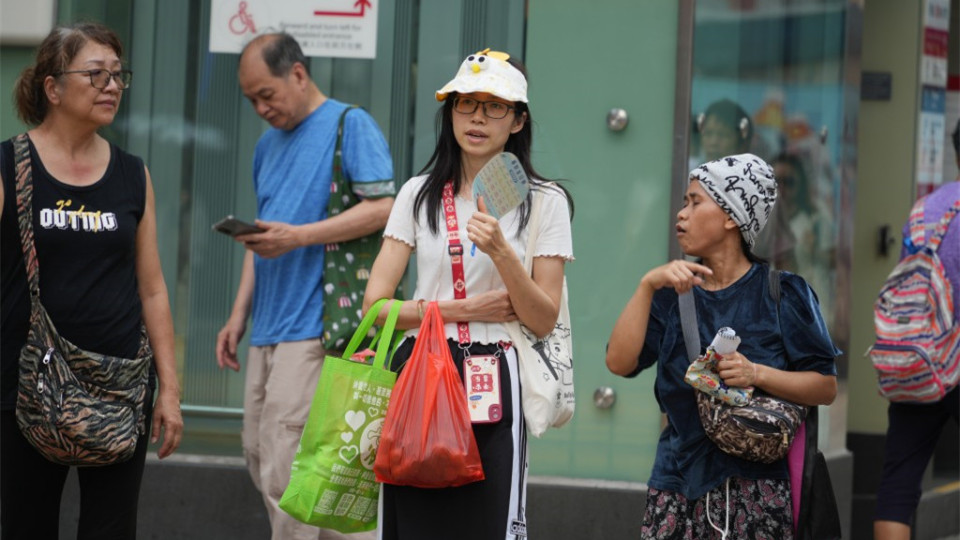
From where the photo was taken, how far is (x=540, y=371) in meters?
4.52

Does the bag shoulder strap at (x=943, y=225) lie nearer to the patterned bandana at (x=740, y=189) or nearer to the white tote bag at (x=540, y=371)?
the patterned bandana at (x=740, y=189)

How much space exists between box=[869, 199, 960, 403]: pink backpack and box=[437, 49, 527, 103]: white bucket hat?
2.43m

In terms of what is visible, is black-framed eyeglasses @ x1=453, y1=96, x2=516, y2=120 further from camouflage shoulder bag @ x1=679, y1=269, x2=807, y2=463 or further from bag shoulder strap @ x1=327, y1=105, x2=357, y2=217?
bag shoulder strap @ x1=327, y1=105, x2=357, y2=217

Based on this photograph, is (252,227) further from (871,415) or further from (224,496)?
(871,415)

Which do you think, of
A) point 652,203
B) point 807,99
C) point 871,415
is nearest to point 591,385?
point 652,203

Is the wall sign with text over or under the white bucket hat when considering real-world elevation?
over

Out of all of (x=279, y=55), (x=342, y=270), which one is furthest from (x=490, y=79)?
(x=279, y=55)

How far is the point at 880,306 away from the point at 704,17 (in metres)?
1.75

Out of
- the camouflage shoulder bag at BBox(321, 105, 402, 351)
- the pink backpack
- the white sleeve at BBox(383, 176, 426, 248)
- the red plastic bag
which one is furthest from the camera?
the pink backpack

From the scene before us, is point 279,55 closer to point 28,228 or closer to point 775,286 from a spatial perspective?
point 28,228

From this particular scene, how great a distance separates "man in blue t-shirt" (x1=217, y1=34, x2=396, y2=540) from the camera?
5.95 m

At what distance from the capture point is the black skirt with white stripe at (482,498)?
14.7 feet

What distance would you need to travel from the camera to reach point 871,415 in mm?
9125

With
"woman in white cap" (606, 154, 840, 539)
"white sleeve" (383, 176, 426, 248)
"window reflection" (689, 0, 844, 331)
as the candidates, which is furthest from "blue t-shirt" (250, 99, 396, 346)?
"window reflection" (689, 0, 844, 331)
